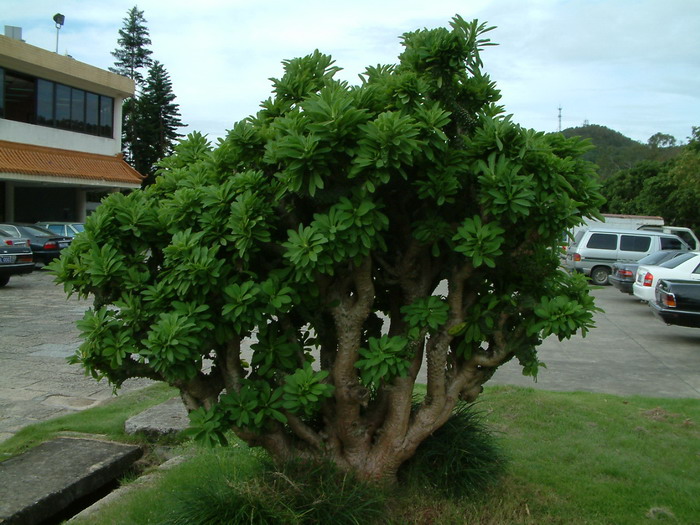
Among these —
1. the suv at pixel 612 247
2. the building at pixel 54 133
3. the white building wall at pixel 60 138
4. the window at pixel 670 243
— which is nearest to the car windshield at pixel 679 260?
the suv at pixel 612 247

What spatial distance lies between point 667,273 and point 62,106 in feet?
87.8

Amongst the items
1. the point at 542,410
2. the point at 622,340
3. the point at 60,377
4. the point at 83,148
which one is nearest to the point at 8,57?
the point at 83,148

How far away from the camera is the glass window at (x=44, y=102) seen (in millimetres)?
29062

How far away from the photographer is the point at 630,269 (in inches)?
682

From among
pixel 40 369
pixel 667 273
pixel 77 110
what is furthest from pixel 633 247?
pixel 77 110

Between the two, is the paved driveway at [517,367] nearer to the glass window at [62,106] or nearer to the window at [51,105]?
the window at [51,105]

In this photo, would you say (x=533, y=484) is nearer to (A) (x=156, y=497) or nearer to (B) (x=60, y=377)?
(A) (x=156, y=497)

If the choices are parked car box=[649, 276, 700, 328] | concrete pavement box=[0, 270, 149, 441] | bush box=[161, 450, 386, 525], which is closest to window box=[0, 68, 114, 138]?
concrete pavement box=[0, 270, 149, 441]

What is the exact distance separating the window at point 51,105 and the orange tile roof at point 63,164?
1252 mm

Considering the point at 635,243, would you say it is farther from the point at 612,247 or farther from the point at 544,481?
the point at 544,481

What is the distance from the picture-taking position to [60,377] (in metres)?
8.55

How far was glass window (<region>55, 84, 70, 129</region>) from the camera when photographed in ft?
99.0

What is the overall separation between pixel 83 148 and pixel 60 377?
25.4 metres

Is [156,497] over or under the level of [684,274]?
under
